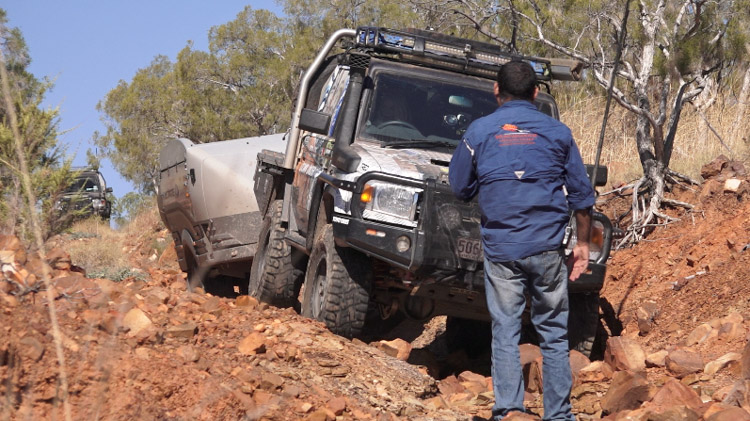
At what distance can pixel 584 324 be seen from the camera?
762 centimetres

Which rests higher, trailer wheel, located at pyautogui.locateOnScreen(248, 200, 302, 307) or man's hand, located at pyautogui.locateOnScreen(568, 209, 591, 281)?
man's hand, located at pyautogui.locateOnScreen(568, 209, 591, 281)

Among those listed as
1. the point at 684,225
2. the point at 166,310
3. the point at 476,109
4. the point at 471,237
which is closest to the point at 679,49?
the point at 684,225

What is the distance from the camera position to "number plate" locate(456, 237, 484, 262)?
682cm

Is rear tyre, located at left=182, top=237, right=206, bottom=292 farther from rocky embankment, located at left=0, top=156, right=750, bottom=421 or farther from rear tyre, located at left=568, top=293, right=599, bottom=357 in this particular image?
rear tyre, located at left=568, top=293, right=599, bottom=357

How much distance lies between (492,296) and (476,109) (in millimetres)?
3272

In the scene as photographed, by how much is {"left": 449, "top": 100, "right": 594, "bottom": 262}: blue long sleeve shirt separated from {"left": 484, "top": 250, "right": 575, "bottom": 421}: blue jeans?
137mm

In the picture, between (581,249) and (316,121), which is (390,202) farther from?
(581,249)

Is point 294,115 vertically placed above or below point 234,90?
above

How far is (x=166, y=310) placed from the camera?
711 centimetres

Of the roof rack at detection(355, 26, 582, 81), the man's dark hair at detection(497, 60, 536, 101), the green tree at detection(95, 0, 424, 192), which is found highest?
the man's dark hair at detection(497, 60, 536, 101)

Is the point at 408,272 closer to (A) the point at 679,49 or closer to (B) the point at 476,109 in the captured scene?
(B) the point at 476,109

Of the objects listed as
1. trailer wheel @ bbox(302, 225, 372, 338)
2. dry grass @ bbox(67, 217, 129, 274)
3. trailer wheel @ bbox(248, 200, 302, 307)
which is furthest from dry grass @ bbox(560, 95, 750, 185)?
dry grass @ bbox(67, 217, 129, 274)

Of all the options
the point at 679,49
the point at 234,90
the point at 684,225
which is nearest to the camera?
the point at 684,225

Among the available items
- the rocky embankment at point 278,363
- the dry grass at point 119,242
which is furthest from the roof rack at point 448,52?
the dry grass at point 119,242
